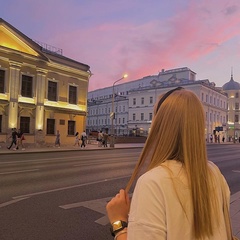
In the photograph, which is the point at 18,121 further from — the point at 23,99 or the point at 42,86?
the point at 42,86

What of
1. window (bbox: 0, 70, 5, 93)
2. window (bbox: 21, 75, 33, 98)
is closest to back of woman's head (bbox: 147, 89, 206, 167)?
window (bbox: 0, 70, 5, 93)

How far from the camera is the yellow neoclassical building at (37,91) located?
28.1m

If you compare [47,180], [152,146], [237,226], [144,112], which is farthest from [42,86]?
[144,112]

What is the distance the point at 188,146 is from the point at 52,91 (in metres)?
32.4

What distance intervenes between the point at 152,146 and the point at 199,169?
26cm

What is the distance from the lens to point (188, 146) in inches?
57.5

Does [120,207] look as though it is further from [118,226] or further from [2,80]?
[2,80]

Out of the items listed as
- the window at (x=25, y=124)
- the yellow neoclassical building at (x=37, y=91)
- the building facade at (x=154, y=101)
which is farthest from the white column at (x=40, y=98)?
the building facade at (x=154, y=101)

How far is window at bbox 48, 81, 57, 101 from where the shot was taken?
3244 cm

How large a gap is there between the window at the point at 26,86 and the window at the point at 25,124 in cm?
242

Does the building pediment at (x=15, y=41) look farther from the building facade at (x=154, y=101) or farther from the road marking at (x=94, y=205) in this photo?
the building facade at (x=154, y=101)

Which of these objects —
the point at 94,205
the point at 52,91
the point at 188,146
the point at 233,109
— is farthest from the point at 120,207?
the point at 233,109

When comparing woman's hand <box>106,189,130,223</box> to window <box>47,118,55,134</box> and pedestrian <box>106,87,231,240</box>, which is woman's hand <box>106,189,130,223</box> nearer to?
pedestrian <box>106,87,231,240</box>

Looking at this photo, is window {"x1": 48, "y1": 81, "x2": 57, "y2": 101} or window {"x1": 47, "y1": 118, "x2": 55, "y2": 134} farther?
window {"x1": 48, "y1": 81, "x2": 57, "y2": 101}
